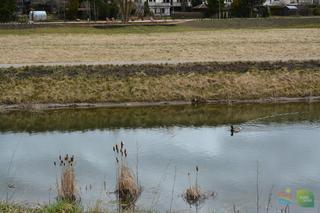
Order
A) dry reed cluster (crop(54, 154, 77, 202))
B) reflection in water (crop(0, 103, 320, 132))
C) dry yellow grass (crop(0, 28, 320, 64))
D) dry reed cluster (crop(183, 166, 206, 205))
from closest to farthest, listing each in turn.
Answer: dry reed cluster (crop(54, 154, 77, 202)) < dry reed cluster (crop(183, 166, 206, 205)) < reflection in water (crop(0, 103, 320, 132)) < dry yellow grass (crop(0, 28, 320, 64))

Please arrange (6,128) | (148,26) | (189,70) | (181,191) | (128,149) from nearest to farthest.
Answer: (181,191), (128,149), (6,128), (189,70), (148,26)

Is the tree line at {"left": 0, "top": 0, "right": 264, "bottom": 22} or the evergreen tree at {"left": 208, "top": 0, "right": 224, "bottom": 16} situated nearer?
the tree line at {"left": 0, "top": 0, "right": 264, "bottom": 22}

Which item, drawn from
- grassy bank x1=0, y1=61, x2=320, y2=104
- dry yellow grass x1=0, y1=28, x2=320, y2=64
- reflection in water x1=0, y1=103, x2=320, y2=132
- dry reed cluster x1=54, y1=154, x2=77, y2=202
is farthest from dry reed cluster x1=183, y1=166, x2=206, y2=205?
dry yellow grass x1=0, y1=28, x2=320, y2=64

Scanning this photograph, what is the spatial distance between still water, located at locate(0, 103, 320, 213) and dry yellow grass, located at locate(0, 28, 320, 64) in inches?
305

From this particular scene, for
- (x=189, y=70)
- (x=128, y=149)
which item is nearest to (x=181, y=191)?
(x=128, y=149)

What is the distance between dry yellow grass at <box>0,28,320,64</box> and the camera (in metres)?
28.8

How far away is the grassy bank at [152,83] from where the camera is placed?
22.4 metres

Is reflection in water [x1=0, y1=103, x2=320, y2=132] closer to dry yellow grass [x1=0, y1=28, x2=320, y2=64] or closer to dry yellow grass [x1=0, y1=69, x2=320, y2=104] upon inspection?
dry yellow grass [x1=0, y1=69, x2=320, y2=104]

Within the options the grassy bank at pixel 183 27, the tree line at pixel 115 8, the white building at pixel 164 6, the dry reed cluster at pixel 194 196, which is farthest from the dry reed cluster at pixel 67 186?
the white building at pixel 164 6

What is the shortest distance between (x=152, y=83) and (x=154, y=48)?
1073cm

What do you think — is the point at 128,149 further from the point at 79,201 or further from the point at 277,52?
the point at 277,52

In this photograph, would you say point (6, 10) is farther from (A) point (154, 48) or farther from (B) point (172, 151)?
(B) point (172, 151)

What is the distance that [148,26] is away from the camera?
5175 cm

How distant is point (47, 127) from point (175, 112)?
14.7 ft
